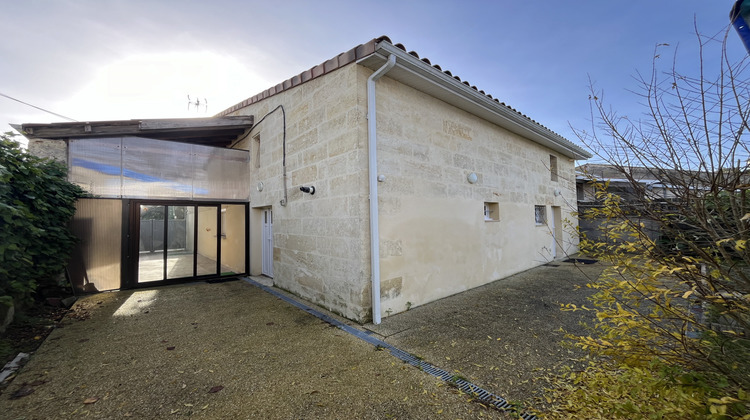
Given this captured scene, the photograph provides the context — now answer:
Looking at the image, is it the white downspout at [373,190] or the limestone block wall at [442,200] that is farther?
the limestone block wall at [442,200]

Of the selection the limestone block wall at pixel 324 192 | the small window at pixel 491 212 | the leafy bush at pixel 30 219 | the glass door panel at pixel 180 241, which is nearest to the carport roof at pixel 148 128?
the leafy bush at pixel 30 219

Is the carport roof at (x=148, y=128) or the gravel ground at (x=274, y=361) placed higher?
the carport roof at (x=148, y=128)

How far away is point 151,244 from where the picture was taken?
696cm

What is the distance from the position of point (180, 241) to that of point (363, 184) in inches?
235

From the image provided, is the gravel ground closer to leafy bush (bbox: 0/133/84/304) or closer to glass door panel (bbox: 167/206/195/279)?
leafy bush (bbox: 0/133/84/304)

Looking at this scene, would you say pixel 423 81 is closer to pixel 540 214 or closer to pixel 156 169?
pixel 156 169

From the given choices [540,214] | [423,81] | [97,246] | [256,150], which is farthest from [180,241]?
[540,214]

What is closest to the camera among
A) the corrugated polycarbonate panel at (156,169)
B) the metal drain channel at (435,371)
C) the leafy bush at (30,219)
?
the metal drain channel at (435,371)

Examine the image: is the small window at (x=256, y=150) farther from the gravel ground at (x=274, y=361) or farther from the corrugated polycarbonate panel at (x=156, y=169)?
the gravel ground at (x=274, y=361)

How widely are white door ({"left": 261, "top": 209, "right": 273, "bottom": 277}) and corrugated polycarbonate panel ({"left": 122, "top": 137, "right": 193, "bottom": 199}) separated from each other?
2.09m

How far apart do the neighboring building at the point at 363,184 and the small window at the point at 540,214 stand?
0.34m

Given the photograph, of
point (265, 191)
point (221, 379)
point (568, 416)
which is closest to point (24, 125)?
point (265, 191)

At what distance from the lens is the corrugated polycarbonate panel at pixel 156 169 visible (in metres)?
6.67

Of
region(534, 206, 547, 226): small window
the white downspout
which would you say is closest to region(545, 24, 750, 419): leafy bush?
the white downspout
